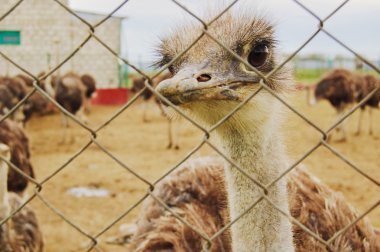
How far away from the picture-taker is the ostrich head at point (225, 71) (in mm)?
1860

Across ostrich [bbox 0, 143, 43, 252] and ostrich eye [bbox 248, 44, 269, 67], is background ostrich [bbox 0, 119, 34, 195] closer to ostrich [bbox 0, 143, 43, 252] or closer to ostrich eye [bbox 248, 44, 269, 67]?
ostrich [bbox 0, 143, 43, 252]

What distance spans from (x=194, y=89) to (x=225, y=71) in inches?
10.6

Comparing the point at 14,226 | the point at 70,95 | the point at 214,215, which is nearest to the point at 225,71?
the point at 214,215

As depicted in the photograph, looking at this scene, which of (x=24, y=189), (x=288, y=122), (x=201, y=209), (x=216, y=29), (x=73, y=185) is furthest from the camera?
(x=73, y=185)

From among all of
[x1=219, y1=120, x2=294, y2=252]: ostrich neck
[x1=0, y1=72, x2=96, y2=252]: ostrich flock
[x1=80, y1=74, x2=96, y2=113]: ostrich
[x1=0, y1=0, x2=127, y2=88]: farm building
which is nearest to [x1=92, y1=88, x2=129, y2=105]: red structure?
[x1=0, y1=0, x2=127, y2=88]: farm building

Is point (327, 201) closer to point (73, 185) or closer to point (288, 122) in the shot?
point (288, 122)

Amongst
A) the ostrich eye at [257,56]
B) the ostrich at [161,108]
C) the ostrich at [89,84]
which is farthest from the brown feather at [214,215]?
the ostrich at [89,84]

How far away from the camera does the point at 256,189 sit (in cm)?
209

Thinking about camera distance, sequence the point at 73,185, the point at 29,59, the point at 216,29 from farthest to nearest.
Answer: the point at 73,185
the point at 29,59
the point at 216,29

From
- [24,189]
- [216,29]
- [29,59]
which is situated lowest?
[24,189]

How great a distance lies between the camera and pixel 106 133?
45.6ft

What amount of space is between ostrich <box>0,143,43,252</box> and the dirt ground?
3.71ft

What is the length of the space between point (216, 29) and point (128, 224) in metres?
4.00

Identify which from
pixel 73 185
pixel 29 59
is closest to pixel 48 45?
pixel 29 59
